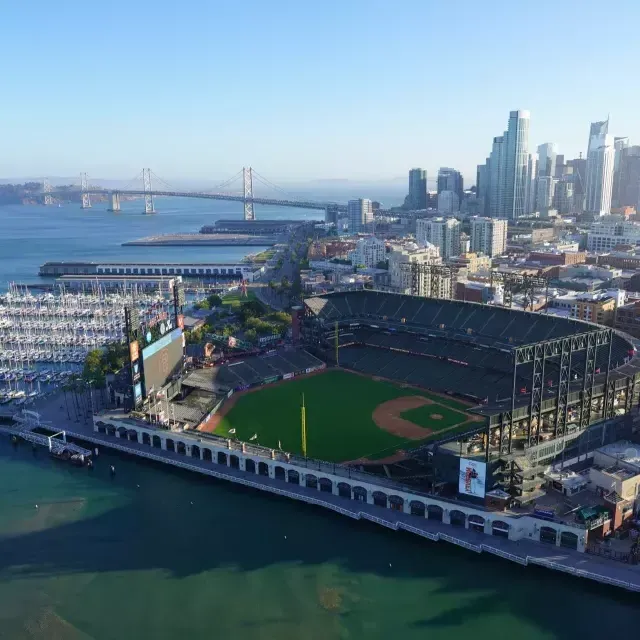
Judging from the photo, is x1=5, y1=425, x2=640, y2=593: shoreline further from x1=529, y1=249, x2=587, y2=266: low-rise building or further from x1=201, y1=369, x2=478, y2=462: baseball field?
x1=529, y1=249, x2=587, y2=266: low-rise building

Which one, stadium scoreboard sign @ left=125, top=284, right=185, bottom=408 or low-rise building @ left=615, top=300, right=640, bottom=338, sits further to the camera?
low-rise building @ left=615, top=300, right=640, bottom=338

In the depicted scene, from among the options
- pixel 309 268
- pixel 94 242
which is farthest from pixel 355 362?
pixel 94 242

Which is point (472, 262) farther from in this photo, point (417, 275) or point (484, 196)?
point (484, 196)

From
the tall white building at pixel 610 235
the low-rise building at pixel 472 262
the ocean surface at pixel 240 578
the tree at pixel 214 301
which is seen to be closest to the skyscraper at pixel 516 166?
the tall white building at pixel 610 235

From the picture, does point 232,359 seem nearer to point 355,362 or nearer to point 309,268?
point 355,362

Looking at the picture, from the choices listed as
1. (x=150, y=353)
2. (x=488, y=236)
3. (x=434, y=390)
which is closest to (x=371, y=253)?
(x=488, y=236)

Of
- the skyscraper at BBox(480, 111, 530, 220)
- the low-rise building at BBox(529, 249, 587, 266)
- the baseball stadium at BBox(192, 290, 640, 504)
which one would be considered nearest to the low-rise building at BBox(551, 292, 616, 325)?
the baseball stadium at BBox(192, 290, 640, 504)
